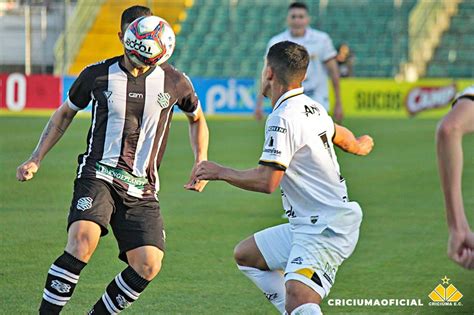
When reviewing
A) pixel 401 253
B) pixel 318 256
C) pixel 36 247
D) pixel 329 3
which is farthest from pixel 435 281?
pixel 329 3

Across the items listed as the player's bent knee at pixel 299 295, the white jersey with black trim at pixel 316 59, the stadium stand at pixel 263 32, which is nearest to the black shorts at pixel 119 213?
the player's bent knee at pixel 299 295

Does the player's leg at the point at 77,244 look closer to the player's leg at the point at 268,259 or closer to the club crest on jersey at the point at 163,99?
the club crest on jersey at the point at 163,99

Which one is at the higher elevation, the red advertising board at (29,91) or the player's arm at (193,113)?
the player's arm at (193,113)

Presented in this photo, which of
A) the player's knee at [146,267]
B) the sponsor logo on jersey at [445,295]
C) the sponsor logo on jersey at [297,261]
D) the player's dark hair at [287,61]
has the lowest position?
the sponsor logo on jersey at [445,295]

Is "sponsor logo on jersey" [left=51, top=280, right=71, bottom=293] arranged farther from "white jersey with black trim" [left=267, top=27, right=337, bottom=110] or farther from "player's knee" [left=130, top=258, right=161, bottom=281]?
"white jersey with black trim" [left=267, top=27, right=337, bottom=110]

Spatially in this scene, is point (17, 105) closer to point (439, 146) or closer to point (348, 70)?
point (348, 70)

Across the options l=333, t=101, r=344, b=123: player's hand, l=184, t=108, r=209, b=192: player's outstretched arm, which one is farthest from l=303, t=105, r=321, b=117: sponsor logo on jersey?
l=333, t=101, r=344, b=123: player's hand

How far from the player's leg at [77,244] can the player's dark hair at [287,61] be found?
4.75ft

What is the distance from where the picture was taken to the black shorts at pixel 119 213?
6.54 m

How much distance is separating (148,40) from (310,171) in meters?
1.37

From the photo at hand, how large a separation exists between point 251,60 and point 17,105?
29.1 feet

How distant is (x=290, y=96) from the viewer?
6.06 m

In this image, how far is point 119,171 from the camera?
6.74 metres

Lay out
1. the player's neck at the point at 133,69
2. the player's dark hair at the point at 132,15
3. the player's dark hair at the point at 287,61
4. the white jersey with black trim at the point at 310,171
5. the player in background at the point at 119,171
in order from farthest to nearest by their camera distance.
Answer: the player's dark hair at the point at 132,15
the player's neck at the point at 133,69
the player in background at the point at 119,171
the player's dark hair at the point at 287,61
the white jersey with black trim at the point at 310,171
